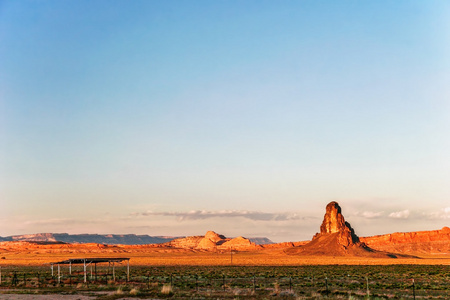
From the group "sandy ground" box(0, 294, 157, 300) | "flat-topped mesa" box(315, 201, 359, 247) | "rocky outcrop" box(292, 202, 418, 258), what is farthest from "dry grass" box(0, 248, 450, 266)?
"sandy ground" box(0, 294, 157, 300)

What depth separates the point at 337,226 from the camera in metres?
173

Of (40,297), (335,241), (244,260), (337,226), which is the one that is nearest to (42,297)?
(40,297)

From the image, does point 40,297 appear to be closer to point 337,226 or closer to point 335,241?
point 335,241

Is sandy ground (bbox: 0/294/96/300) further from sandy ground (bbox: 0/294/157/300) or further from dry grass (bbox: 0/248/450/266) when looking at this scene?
dry grass (bbox: 0/248/450/266)

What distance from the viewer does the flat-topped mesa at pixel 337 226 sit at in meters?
162

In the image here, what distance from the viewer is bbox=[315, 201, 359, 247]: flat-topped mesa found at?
16188 cm

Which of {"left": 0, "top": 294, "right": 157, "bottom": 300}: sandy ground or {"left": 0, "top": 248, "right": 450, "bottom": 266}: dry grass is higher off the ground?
{"left": 0, "top": 294, "right": 157, "bottom": 300}: sandy ground

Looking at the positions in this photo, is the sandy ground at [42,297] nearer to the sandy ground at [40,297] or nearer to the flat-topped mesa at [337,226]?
the sandy ground at [40,297]

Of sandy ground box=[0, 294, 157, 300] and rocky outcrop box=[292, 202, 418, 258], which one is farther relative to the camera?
rocky outcrop box=[292, 202, 418, 258]

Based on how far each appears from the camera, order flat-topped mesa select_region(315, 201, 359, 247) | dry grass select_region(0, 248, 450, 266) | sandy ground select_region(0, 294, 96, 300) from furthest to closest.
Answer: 1. flat-topped mesa select_region(315, 201, 359, 247)
2. dry grass select_region(0, 248, 450, 266)
3. sandy ground select_region(0, 294, 96, 300)

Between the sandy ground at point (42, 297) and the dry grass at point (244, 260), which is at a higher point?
the sandy ground at point (42, 297)

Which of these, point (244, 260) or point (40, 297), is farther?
point (244, 260)

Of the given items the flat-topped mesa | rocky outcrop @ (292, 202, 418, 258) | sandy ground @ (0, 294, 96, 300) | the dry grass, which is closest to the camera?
sandy ground @ (0, 294, 96, 300)

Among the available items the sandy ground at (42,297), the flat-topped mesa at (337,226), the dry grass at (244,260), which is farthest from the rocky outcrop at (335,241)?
the sandy ground at (42,297)
